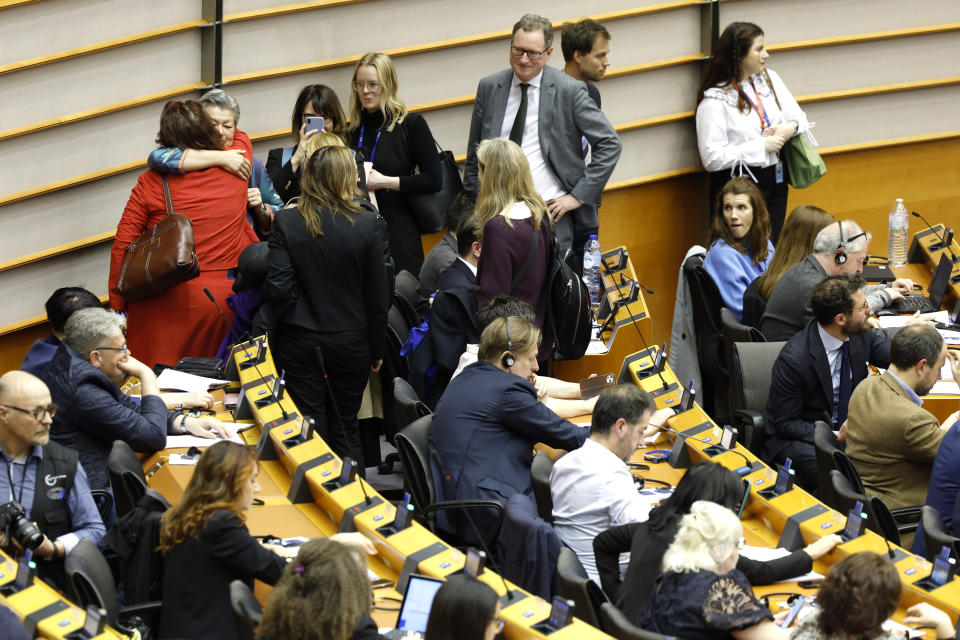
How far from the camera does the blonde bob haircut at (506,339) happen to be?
5.64 meters

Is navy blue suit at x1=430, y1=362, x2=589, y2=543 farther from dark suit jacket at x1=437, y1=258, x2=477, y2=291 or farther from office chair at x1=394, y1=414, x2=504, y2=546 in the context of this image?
→ dark suit jacket at x1=437, y1=258, x2=477, y2=291

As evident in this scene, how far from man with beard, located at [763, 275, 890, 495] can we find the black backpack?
3.10 ft

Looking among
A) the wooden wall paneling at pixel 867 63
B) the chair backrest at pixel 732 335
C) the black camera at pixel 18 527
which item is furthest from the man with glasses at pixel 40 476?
the wooden wall paneling at pixel 867 63

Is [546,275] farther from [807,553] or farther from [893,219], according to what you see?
[893,219]

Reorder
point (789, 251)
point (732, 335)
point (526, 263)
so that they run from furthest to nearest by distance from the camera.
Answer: point (789, 251) → point (732, 335) → point (526, 263)

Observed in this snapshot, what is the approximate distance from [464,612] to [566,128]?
4.76 m

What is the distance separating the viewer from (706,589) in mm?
4141

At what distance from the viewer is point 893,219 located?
31.6 ft

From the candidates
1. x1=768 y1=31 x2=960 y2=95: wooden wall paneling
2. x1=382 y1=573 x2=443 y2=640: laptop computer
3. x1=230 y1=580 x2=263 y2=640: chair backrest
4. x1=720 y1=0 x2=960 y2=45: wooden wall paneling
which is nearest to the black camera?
x1=230 y1=580 x2=263 y2=640: chair backrest

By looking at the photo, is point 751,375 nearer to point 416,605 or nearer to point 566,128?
point 566,128

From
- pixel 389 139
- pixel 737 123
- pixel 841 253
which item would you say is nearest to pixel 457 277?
pixel 389 139

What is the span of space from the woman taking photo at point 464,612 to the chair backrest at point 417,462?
1.64 metres

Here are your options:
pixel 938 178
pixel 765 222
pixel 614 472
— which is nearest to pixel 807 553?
pixel 614 472

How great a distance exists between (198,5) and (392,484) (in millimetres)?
3095
